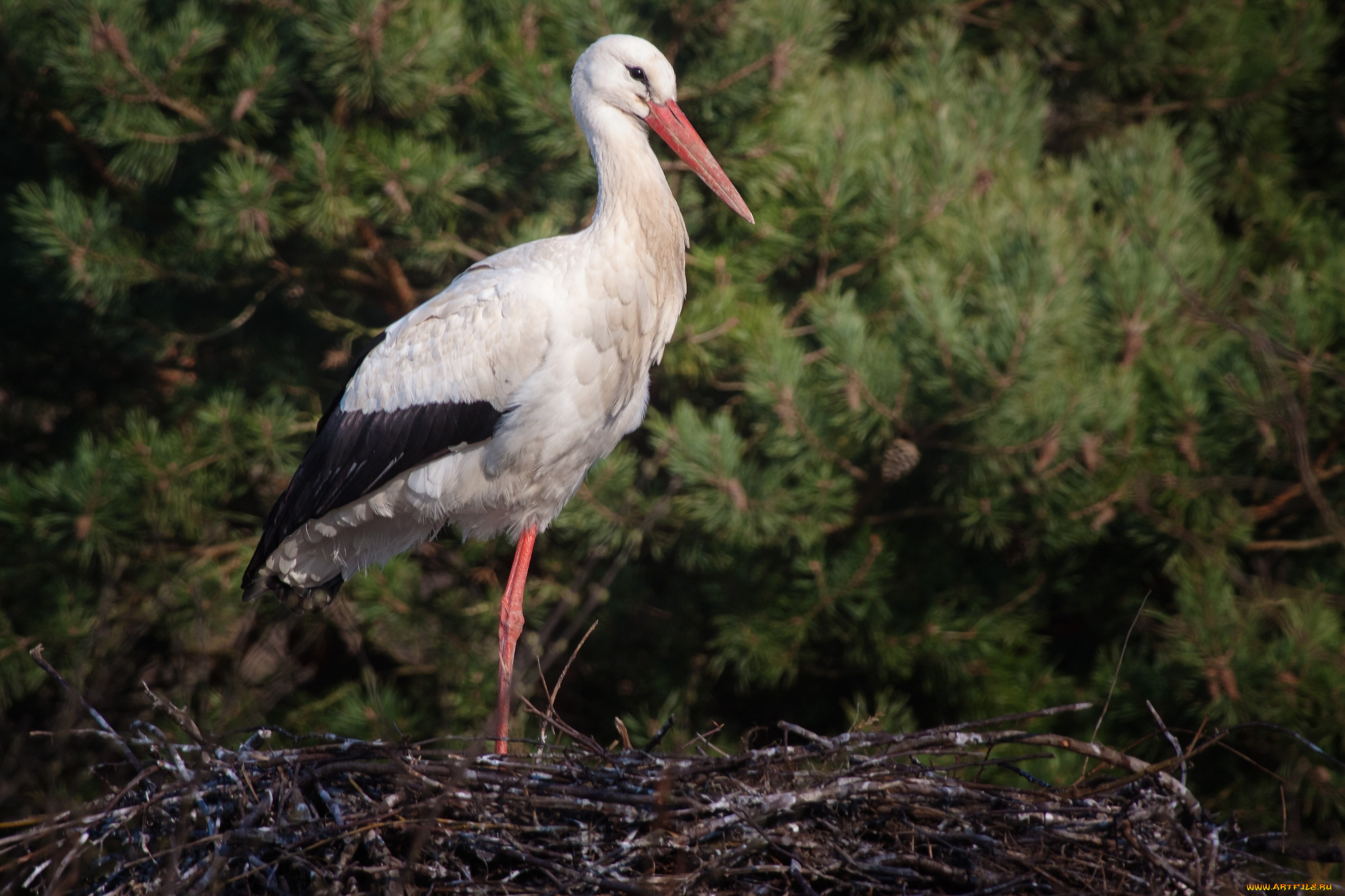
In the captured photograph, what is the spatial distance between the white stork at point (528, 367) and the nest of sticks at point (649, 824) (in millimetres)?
685

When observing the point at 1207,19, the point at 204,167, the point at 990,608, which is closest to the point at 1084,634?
the point at 990,608

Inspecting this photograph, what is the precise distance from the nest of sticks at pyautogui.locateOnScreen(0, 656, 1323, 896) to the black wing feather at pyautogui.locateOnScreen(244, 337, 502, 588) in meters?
0.91

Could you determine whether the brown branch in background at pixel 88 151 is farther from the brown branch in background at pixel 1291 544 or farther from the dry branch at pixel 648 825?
the brown branch in background at pixel 1291 544

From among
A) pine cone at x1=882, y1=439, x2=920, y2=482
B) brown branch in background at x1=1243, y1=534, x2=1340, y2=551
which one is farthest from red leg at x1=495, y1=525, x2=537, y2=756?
brown branch in background at x1=1243, y1=534, x2=1340, y2=551

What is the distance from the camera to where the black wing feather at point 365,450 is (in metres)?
3.33

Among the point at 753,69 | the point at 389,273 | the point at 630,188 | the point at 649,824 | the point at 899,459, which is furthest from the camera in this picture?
the point at 389,273

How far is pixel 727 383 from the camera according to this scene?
4.91 metres

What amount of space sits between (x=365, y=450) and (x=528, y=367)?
0.59 meters

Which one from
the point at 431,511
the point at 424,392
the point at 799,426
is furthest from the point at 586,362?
the point at 799,426

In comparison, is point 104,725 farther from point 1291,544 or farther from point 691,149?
point 1291,544

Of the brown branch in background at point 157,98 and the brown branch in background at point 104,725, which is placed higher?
the brown branch in background at point 157,98

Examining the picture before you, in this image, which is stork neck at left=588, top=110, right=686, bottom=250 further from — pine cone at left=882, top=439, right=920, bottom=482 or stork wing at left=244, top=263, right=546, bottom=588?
pine cone at left=882, top=439, right=920, bottom=482

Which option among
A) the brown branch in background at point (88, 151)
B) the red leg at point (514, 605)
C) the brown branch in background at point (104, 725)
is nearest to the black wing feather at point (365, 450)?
the red leg at point (514, 605)

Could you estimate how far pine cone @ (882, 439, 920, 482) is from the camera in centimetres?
437
